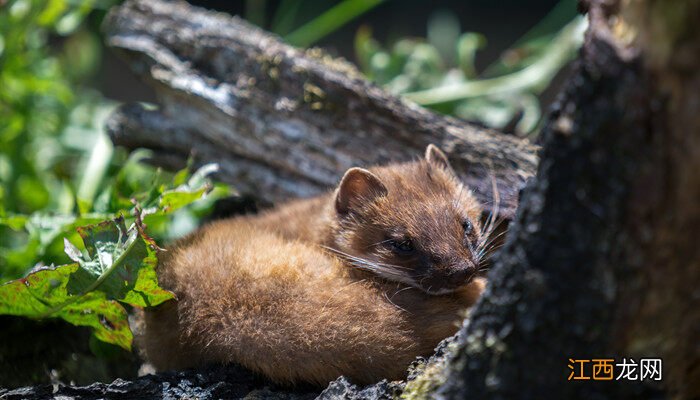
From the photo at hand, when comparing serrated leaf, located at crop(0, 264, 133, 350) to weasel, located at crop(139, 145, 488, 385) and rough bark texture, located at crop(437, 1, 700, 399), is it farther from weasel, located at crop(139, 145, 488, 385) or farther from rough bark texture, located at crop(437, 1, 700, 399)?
rough bark texture, located at crop(437, 1, 700, 399)

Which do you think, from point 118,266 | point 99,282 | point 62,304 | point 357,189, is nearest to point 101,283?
point 99,282

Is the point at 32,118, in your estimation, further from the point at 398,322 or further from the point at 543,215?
the point at 543,215

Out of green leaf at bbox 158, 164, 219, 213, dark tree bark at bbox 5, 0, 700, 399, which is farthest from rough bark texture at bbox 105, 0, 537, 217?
dark tree bark at bbox 5, 0, 700, 399

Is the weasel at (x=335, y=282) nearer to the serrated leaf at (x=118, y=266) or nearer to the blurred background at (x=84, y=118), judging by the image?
the serrated leaf at (x=118, y=266)

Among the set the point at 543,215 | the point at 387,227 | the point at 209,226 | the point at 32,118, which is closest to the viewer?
the point at 543,215

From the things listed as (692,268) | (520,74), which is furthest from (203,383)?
(520,74)

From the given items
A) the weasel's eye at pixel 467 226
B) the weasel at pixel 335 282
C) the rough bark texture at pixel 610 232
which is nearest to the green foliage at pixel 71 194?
the weasel at pixel 335 282

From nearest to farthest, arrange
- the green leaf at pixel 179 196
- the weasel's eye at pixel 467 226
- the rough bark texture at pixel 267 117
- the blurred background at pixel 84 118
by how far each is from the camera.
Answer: the green leaf at pixel 179 196
the weasel's eye at pixel 467 226
the blurred background at pixel 84 118
the rough bark texture at pixel 267 117
